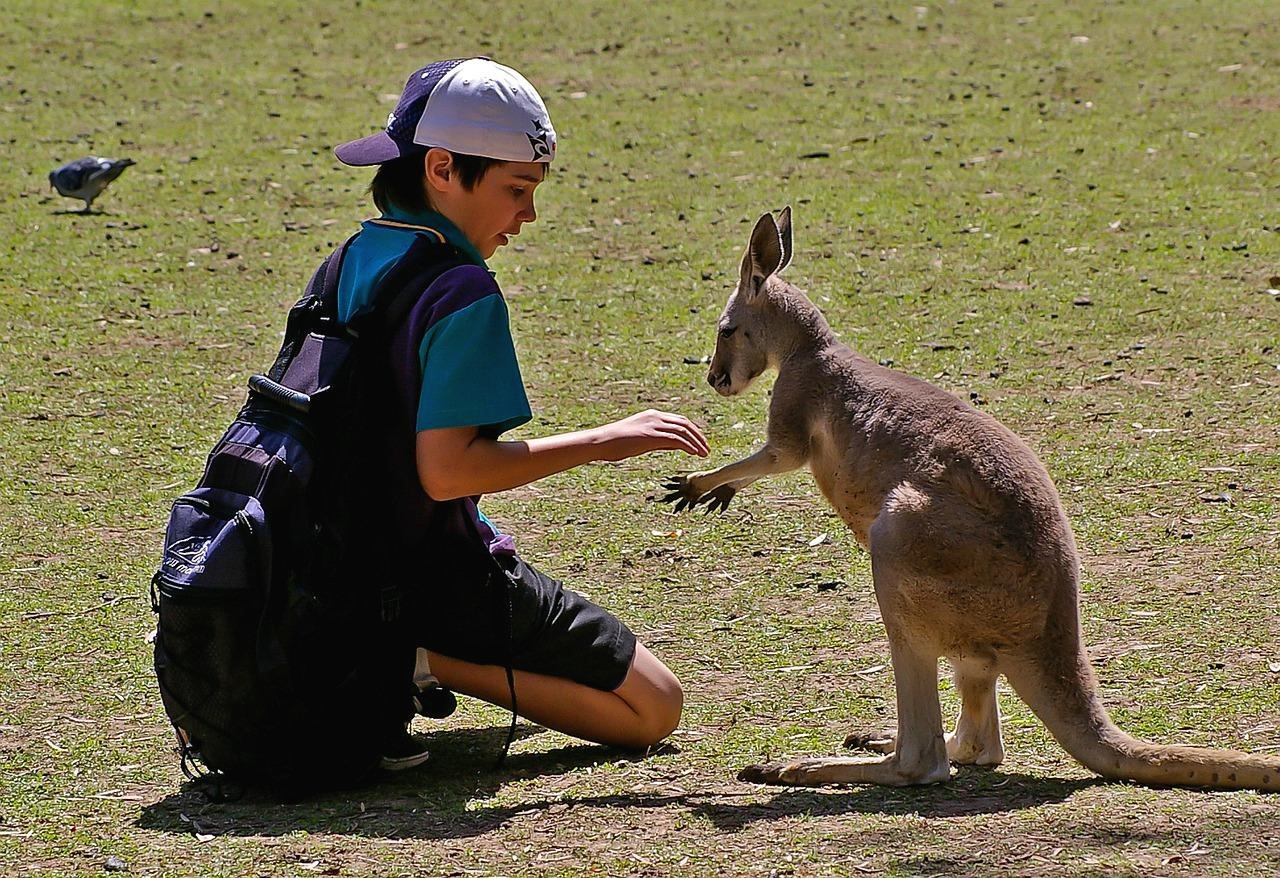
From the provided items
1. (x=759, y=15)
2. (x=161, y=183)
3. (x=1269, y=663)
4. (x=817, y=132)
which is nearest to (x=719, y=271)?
(x=817, y=132)

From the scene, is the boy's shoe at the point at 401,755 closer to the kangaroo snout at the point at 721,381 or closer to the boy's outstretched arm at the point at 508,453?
the boy's outstretched arm at the point at 508,453

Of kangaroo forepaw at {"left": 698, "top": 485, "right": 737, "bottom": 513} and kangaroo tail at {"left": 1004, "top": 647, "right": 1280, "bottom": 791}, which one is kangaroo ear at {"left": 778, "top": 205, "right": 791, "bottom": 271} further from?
kangaroo tail at {"left": 1004, "top": 647, "right": 1280, "bottom": 791}

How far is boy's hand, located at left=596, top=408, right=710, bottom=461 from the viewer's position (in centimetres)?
295

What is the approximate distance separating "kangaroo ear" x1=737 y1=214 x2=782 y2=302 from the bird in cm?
467

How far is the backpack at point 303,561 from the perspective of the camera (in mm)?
2816

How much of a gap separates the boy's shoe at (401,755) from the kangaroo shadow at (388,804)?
0.05 feet

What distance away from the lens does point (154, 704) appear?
354 centimetres

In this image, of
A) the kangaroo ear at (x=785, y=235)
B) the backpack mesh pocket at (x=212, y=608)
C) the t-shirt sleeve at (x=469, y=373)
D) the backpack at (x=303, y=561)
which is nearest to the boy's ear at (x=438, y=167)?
the backpack at (x=303, y=561)

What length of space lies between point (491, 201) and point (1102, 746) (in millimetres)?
1427

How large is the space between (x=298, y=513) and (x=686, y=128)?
6.56 m

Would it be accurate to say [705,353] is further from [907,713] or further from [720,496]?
[907,713]

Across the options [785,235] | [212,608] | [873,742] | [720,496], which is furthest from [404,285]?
[785,235]

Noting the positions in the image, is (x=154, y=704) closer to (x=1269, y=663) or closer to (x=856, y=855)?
(x=856, y=855)

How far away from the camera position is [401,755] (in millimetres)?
3201
